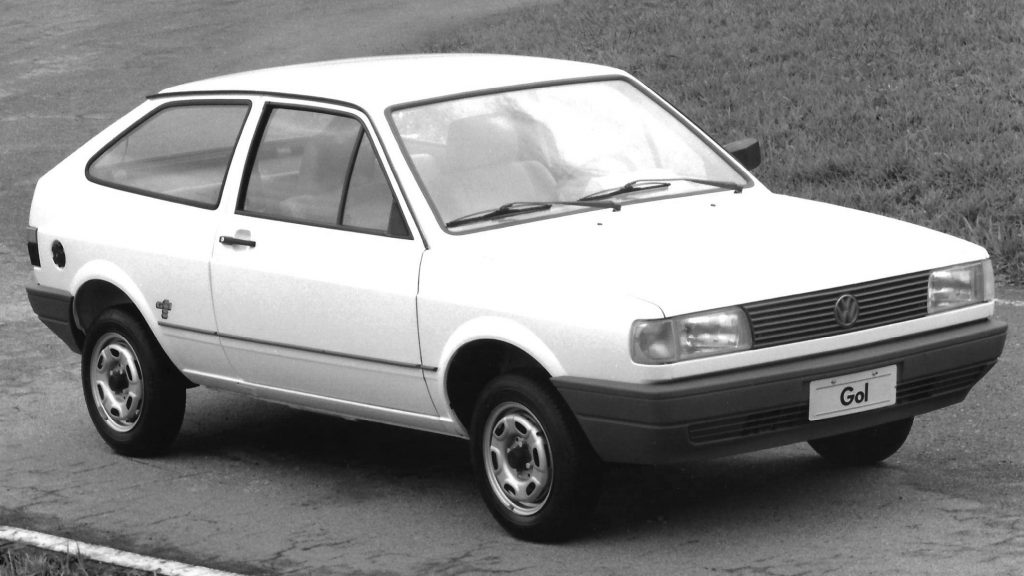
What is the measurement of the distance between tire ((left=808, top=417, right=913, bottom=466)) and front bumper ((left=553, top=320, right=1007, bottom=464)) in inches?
29.5

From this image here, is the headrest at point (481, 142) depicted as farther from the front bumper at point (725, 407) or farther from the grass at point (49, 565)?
the grass at point (49, 565)

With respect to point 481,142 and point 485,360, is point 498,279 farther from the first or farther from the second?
point 481,142

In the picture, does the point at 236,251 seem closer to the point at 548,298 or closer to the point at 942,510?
the point at 548,298

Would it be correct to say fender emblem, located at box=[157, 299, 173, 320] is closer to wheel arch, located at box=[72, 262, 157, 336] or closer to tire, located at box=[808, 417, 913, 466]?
wheel arch, located at box=[72, 262, 157, 336]

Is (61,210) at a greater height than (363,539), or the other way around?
(61,210)

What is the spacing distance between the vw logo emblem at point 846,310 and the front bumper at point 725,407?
0.10 metres

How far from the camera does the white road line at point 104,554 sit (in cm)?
579

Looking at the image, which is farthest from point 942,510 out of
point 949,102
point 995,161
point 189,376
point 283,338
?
point 949,102

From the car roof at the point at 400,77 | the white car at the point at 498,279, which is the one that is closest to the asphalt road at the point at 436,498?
the white car at the point at 498,279

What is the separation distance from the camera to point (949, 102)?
42.0 ft

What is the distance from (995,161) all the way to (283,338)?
6451 mm

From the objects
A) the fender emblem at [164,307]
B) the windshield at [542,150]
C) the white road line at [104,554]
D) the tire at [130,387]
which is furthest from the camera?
the tire at [130,387]

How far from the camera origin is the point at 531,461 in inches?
232

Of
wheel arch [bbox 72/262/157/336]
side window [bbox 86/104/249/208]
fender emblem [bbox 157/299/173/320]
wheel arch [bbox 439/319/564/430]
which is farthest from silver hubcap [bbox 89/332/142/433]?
wheel arch [bbox 439/319/564/430]
